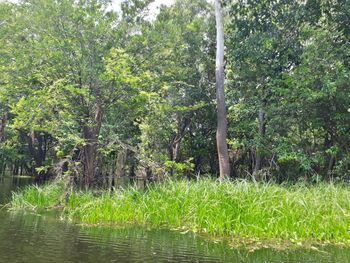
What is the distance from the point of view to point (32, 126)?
511 inches

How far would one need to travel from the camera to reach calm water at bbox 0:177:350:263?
595cm

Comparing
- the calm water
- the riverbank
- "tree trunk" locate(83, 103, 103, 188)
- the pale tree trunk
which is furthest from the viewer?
"tree trunk" locate(83, 103, 103, 188)

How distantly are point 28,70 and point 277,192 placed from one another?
935 centimetres

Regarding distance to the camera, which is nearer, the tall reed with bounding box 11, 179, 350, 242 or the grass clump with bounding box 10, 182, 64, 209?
the tall reed with bounding box 11, 179, 350, 242

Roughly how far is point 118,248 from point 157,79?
937cm

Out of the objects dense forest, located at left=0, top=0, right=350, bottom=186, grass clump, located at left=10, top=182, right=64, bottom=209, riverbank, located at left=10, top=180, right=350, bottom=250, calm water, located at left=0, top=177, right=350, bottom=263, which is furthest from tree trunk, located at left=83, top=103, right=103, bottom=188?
Result: calm water, located at left=0, top=177, right=350, bottom=263

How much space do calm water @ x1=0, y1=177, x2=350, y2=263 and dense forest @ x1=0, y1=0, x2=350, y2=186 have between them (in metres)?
3.65

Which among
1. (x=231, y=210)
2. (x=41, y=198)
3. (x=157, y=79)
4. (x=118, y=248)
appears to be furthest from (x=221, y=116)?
(x=118, y=248)

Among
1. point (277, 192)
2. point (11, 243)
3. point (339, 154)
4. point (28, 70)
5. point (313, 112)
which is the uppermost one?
point (28, 70)

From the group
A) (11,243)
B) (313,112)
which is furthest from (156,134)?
(11,243)

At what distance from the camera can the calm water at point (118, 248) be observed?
595 cm

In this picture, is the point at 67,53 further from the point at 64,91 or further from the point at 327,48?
the point at 327,48

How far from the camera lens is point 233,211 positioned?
8.38 metres

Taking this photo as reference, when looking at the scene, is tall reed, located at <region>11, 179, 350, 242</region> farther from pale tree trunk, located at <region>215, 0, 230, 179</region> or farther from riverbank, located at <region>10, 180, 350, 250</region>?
pale tree trunk, located at <region>215, 0, 230, 179</region>
